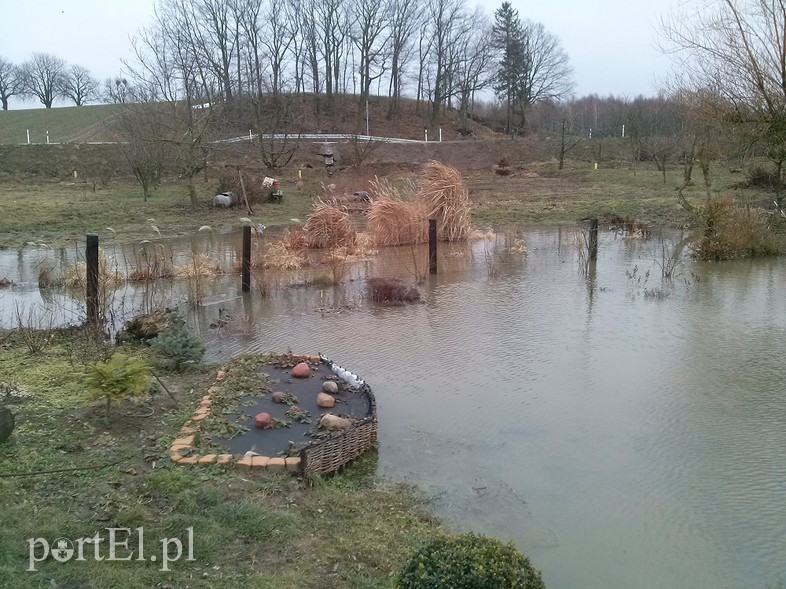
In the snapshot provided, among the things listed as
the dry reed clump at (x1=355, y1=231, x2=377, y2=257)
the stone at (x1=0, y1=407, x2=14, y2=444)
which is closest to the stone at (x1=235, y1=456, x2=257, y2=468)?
the stone at (x1=0, y1=407, x2=14, y2=444)

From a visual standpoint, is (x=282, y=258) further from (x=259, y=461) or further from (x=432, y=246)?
(x=259, y=461)

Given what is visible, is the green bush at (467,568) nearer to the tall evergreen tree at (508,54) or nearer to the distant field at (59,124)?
the distant field at (59,124)

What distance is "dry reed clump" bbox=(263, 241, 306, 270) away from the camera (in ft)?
44.1

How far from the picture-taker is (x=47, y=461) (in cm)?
461

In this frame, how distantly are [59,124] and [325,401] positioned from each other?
4918 cm

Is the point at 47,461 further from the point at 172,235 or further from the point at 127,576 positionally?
the point at 172,235

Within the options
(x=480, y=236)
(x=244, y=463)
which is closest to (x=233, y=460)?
Answer: (x=244, y=463)

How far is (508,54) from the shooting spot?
57.7m

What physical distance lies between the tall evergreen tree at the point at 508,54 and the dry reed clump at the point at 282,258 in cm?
4650

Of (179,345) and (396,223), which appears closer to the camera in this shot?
(179,345)

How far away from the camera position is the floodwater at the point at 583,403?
4270 millimetres

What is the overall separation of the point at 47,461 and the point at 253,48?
159 ft

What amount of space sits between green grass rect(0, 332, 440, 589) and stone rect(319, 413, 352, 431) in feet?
1.02

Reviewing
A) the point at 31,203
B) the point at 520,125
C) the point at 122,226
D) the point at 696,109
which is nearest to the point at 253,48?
the point at 520,125
